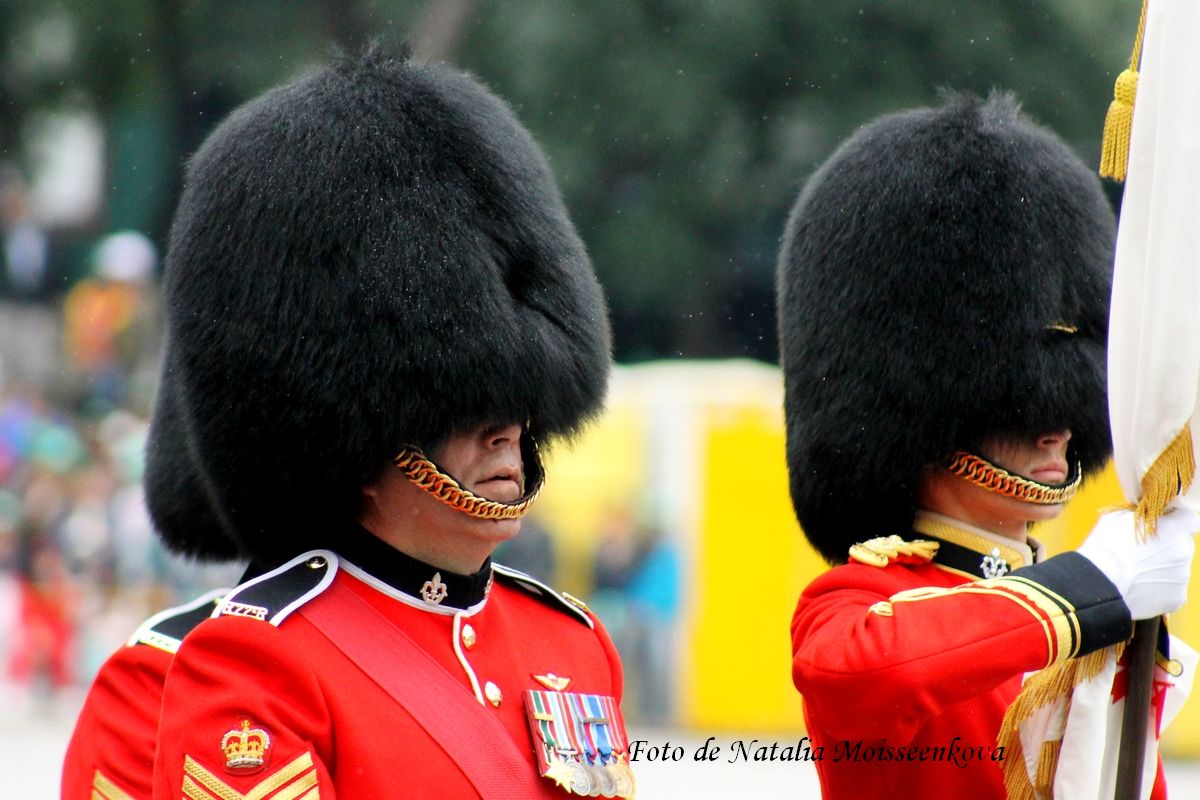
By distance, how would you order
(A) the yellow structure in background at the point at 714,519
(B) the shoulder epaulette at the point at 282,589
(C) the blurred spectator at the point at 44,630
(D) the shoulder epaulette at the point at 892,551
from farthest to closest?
1. (C) the blurred spectator at the point at 44,630
2. (A) the yellow structure in background at the point at 714,519
3. (D) the shoulder epaulette at the point at 892,551
4. (B) the shoulder epaulette at the point at 282,589

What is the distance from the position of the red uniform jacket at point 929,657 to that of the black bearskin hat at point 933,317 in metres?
0.32

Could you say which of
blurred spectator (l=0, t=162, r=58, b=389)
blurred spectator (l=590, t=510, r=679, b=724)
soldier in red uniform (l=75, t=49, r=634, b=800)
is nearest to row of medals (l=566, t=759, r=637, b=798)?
soldier in red uniform (l=75, t=49, r=634, b=800)

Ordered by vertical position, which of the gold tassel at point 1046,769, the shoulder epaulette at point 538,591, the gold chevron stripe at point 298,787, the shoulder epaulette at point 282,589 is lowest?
the gold tassel at point 1046,769

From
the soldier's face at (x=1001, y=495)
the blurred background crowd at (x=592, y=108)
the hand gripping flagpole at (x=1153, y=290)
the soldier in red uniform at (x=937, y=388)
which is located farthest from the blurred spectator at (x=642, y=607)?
the hand gripping flagpole at (x=1153, y=290)

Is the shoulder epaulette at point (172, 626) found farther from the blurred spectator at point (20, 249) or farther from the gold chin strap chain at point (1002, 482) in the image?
the blurred spectator at point (20, 249)

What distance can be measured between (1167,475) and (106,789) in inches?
65.0

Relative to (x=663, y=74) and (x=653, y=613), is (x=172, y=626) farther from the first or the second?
(x=663, y=74)

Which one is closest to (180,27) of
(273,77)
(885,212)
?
(273,77)

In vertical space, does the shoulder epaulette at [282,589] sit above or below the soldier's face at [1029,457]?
above

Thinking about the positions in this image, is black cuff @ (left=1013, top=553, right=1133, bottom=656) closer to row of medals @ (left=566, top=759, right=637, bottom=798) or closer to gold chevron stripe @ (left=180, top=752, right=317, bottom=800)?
row of medals @ (left=566, top=759, right=637, bottom=798)

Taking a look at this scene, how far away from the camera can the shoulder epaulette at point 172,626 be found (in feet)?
9.96

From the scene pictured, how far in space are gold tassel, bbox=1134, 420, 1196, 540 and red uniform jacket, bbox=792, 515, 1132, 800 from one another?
109 millimetres

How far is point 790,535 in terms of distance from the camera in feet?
28.9

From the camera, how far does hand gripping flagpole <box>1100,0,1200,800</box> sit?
2.56 m
